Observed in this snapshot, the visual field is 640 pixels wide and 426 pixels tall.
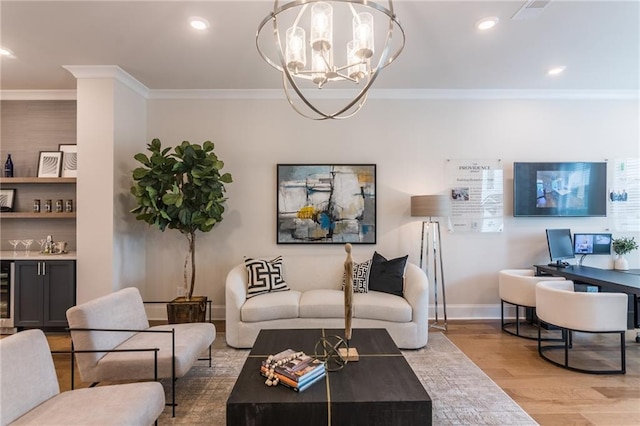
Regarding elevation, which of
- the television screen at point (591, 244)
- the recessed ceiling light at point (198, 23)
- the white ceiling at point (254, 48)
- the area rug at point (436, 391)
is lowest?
the area rug at point (436, 391)

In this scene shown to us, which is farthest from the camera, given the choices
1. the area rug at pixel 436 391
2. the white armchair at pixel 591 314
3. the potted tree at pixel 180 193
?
the potted tree at pixel 180 193

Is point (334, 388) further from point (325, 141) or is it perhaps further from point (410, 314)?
point (325, 141)

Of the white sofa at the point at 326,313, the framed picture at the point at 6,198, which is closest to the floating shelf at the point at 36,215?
the framed picture at the point at 6,198

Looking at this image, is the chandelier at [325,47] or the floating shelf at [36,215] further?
the floating shelf at [36,215]

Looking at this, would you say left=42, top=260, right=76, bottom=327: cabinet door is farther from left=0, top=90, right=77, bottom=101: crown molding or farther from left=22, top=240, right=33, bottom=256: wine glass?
left=0, top=90, right=77, bottom=101: crown molding

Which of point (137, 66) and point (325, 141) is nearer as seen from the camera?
point (137, 66)

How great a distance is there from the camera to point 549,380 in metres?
2.73

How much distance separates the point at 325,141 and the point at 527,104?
2770 mm

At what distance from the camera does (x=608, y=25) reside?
279 centimetres

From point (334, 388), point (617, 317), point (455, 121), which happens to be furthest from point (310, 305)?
point (455, 121)

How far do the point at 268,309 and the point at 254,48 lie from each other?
260 centimetres

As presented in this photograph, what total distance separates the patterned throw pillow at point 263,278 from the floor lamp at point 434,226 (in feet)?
5.84

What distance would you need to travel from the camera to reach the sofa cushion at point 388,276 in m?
3.62

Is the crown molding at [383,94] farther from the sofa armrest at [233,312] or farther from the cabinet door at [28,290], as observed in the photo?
the sofa armrest at [233,312]
